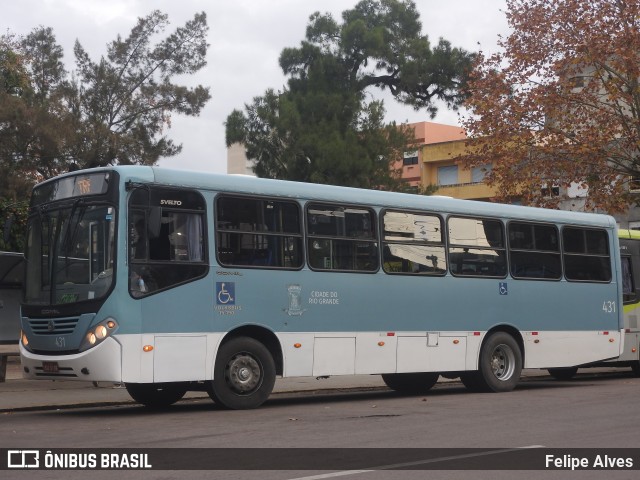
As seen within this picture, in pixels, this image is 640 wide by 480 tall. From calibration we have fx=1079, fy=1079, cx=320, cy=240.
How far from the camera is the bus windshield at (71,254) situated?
45.6ft

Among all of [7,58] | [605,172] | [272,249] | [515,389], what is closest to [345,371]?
[272,249]

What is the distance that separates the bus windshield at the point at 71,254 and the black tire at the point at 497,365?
737 centimetres

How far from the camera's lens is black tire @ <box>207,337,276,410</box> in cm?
1466

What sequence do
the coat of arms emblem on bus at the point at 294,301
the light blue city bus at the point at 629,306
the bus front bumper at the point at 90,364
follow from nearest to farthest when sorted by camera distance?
1. the bus front bumper at the point at 90,364
2. the coat of arms emblem on bus at the point at 294,301
3. the light blue city bus at the point at 629,306

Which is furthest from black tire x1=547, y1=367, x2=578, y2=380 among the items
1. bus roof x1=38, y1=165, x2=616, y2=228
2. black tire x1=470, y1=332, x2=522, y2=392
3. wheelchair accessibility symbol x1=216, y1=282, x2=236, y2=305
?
wheelchair accessibility symbol x1=216, y1=282, x2=236, y2=305

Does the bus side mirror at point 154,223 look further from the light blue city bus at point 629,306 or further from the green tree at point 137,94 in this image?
the green tree at point 137,94

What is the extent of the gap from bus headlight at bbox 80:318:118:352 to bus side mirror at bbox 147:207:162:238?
49.7 inches

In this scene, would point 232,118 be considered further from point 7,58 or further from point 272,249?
point 272,249

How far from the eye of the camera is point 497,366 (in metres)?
18.9

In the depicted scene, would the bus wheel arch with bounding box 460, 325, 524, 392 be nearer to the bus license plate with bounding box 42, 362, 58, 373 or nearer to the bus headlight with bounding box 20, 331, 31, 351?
the bus license plate with bounding box 42, 362, 58, 373

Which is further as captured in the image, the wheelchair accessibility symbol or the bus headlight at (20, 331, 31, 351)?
the bus headlight at (20, 331, 31, 351)

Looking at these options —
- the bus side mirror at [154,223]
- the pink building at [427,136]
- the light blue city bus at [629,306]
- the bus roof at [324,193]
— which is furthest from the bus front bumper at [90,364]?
the pink building at [427,136]

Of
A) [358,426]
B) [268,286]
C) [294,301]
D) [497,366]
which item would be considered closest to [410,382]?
[497,366]

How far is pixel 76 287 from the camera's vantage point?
46.3 ft
